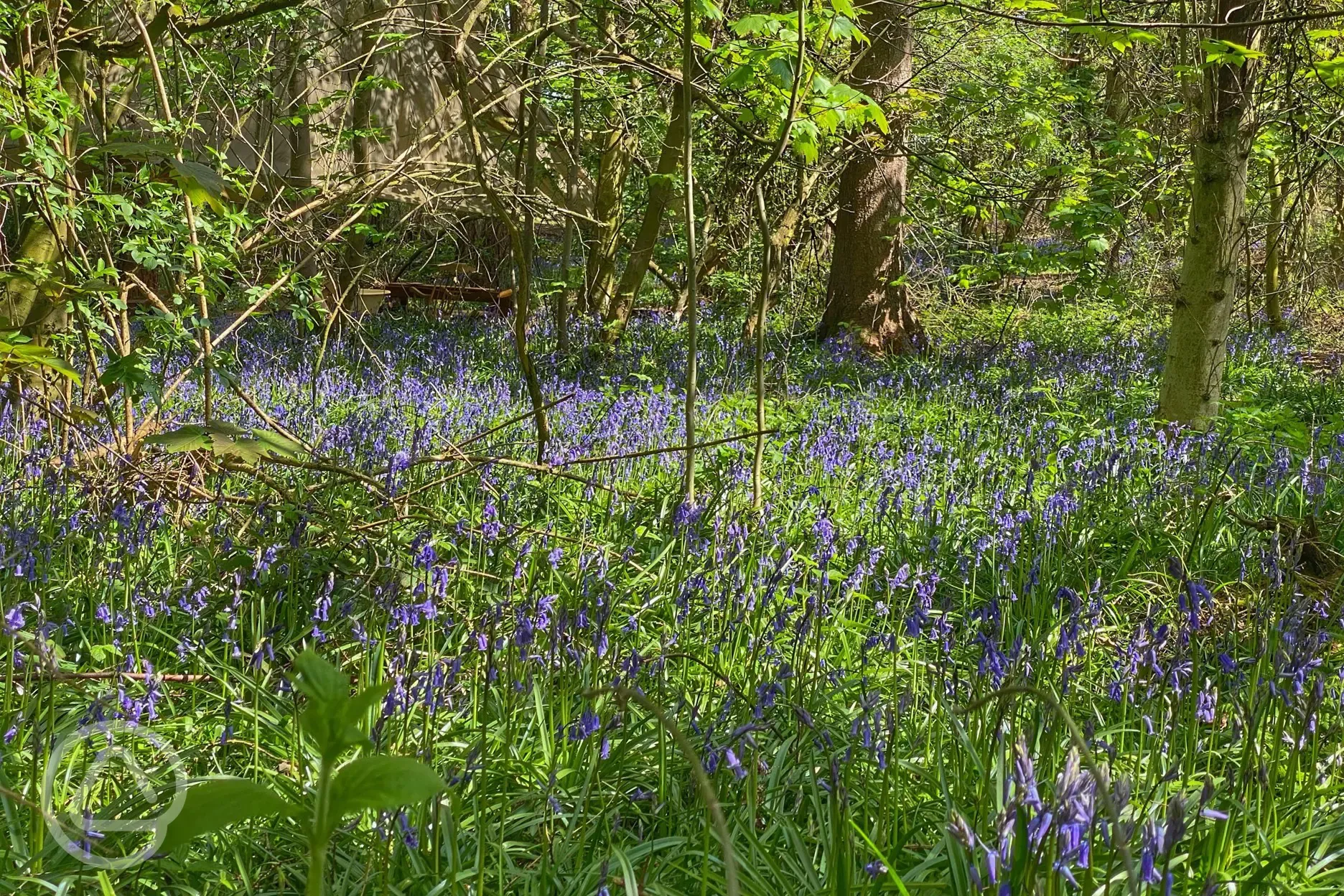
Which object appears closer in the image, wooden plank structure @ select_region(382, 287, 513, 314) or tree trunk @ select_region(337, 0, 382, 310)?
tree trunk @ select_region(337, 0, 382, 310)

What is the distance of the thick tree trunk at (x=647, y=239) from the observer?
917 cm

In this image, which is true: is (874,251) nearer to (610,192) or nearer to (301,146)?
(610,192)

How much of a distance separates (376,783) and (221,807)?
0.12m

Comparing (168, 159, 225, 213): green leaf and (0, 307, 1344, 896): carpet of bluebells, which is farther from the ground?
(168, 159, 225, 213): green leaf

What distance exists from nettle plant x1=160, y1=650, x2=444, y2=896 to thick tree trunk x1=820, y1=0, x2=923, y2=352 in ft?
29.0

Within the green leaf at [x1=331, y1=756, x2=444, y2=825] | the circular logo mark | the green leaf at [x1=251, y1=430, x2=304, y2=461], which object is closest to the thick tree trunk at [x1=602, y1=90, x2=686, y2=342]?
the green leaf at [x1=251, y1=430, x2=304, y2=461]

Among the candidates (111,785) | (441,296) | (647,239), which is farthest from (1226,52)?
(441,296)

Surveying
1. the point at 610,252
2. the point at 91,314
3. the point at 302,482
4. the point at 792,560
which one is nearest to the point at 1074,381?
the point at 610,252

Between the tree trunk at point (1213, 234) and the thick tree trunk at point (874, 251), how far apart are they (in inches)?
128

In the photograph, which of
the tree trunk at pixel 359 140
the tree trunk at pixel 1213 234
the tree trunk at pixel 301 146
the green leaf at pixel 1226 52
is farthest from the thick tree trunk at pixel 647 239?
the green leaf at pixel 1226 52

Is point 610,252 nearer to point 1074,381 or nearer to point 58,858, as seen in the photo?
point 1074,381

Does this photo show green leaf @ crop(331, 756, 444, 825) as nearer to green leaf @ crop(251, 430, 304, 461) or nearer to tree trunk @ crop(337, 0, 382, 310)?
green leaf @ crop(251, 430, 304, 461)

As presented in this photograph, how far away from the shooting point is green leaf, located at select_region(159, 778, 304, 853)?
31.0 inches

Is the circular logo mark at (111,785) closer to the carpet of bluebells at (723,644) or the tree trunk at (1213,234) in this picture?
the carpet of bluebells at (723,644)
